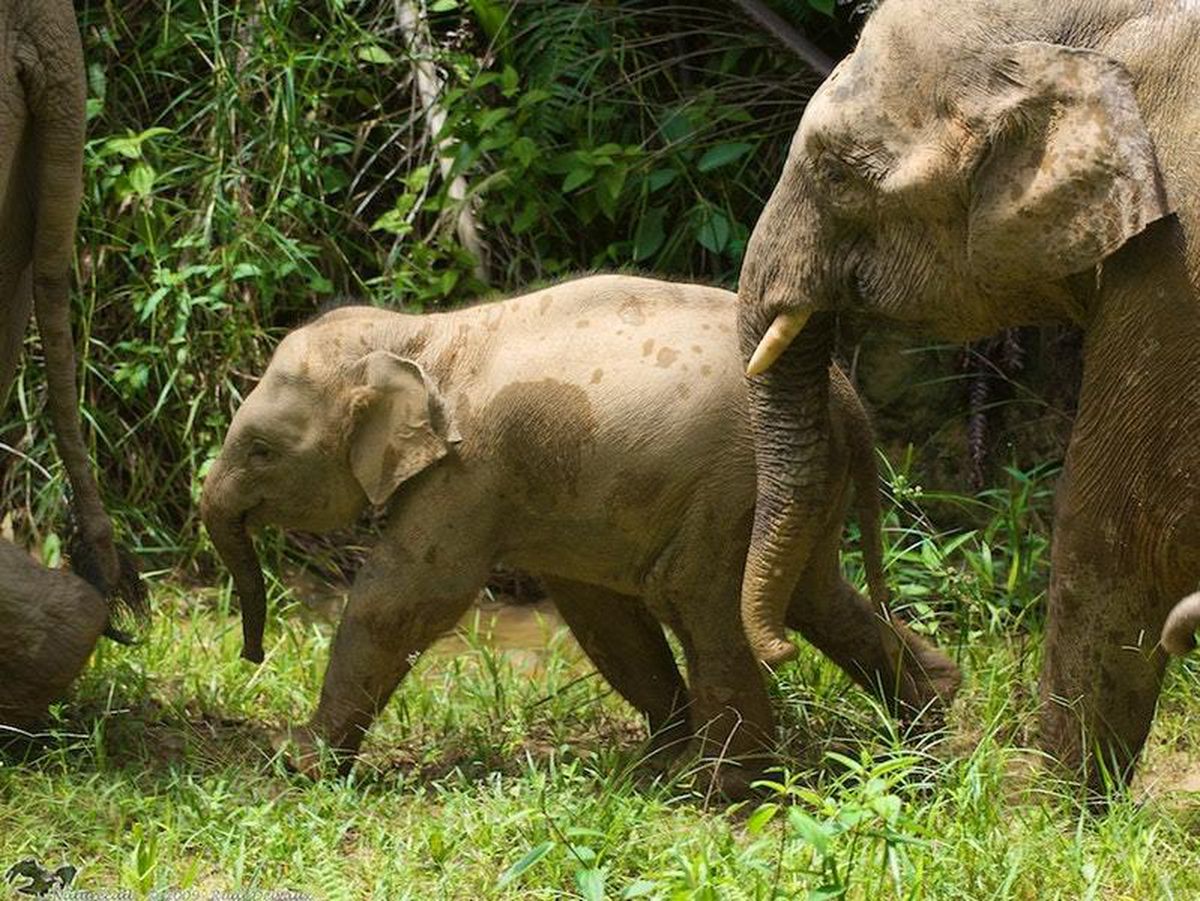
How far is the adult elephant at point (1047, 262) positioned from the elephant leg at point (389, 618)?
0.81 m

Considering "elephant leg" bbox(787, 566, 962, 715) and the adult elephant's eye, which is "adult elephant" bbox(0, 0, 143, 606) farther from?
"elephant leg" bbox(787, 566, 962, 715)

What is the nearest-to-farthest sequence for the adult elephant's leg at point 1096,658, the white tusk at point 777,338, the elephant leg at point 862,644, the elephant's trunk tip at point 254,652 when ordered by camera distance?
the adult elephant's leg at point 1096,658 → the white tusk at point 777,338 → the elephant leg at point 862,644 → the elephant's trunk tip at point 254,652

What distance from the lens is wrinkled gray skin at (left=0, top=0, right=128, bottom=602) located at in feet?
17.0

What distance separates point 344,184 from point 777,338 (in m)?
3.41

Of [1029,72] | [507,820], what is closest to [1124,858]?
[507,820]

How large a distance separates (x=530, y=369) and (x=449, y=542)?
433mm

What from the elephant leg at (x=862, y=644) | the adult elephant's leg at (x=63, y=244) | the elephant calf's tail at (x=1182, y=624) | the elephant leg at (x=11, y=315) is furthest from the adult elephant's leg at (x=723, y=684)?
the elephant leg at (x=11, y=315)

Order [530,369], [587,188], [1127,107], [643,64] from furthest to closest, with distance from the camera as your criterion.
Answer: [643,64] → [587,188] → [530,369] → [1127,107]

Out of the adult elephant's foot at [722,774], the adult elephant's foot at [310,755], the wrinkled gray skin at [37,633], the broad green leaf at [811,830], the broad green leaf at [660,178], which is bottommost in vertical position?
the adult elephant's foot at [310,755]

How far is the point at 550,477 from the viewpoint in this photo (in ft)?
17.0

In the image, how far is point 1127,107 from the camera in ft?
13.3

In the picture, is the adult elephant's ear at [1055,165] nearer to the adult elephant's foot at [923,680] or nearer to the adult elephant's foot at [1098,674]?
the adult elephant's foot at [1098,674]

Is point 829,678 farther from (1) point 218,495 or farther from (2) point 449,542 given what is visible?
(1) point 218,495

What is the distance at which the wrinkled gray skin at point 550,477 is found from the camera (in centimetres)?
508
